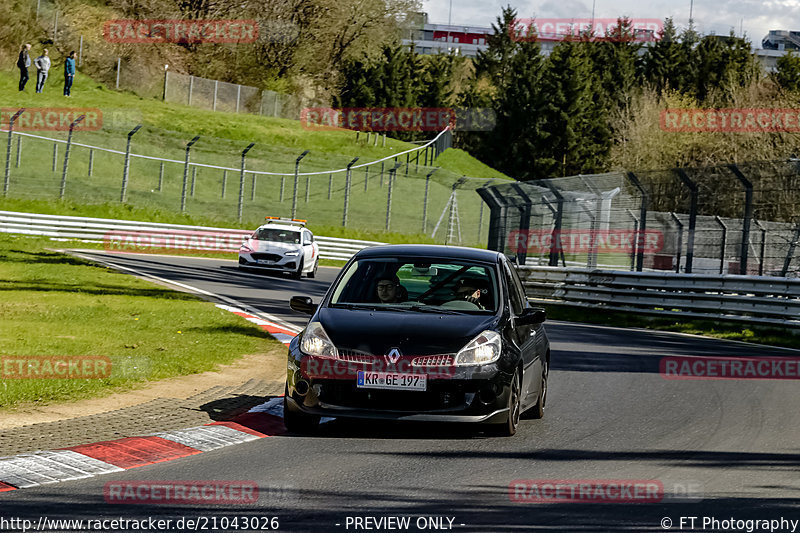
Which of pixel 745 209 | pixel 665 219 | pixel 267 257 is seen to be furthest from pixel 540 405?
pixel 267 257

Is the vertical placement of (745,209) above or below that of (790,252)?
above

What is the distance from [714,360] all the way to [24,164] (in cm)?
3098

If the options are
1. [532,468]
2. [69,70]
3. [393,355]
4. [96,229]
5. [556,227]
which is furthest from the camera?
[69,70]

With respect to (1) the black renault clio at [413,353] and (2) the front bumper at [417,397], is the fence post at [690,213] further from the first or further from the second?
(2) the front bumper at [417,397]

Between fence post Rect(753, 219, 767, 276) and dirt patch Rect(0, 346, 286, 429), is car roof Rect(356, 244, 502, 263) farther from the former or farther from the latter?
fence post Rect(753, 219, 767, 276)

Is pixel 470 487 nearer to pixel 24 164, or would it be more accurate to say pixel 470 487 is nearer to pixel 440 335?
pixel 440 335

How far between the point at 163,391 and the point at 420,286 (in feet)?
8.48

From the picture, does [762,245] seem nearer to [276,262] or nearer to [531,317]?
[276,262]

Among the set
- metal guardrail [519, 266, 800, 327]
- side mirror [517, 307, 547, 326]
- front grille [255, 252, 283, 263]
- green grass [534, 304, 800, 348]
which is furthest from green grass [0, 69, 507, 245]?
side mirror [517, 307, 547, 326]

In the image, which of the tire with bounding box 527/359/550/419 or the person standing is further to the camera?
the person standing

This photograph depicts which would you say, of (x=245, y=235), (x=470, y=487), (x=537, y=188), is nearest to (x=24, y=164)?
(x=245, y=235)

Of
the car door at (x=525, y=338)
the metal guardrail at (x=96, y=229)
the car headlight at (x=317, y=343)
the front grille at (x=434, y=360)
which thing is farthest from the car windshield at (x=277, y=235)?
the front grille at (x=434, y=360)

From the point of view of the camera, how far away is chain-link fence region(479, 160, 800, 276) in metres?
20.6

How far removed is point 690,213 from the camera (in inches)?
867
